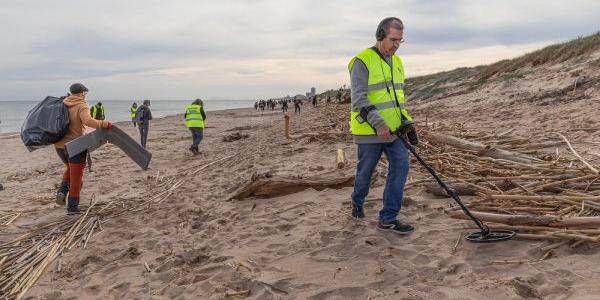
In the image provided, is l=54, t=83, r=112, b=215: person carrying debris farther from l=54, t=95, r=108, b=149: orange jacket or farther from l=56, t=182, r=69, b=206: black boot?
l=56, t=182, r=69, b=206: black boot

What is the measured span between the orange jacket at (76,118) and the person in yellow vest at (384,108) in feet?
12.3

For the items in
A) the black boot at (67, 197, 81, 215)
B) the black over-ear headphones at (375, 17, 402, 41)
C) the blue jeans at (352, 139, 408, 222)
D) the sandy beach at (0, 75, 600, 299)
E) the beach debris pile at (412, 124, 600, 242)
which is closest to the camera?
the sandy beach at (0, 75, 600, 299)

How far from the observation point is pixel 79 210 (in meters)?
5.88

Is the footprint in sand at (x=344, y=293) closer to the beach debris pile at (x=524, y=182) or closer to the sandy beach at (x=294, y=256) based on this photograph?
the sandy beach at (x=294, y=256)

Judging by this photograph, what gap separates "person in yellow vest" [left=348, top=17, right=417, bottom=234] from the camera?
12.2 feet

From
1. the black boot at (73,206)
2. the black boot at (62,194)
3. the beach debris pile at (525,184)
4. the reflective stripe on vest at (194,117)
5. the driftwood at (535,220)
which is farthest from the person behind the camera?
the reflective stripe on vest at (194,117)

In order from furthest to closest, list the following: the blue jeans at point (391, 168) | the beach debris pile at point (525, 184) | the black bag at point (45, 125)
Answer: the black bag at point (45, 125), the blue jeans at point (391, 168), the beach debris pile at point (525, 184)

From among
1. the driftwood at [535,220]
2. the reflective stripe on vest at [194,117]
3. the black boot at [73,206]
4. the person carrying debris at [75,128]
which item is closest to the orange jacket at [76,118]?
the person carrying debris at [75,128]

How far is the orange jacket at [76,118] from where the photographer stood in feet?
18.4

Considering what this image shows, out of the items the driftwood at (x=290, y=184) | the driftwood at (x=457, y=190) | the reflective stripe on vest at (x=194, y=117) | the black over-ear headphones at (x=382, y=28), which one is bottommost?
the driftwood at (x=290, y=184)

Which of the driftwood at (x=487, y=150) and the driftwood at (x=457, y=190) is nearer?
the driftwood at (x=457, y=190)

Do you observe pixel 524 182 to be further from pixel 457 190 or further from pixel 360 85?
pixel 360 85

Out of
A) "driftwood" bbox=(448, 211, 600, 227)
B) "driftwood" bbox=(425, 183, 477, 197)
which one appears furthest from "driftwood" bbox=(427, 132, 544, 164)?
"driftwood" bbox=(448, 211, 600, 227)

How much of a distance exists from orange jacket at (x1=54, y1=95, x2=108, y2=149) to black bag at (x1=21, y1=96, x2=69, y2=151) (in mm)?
64
